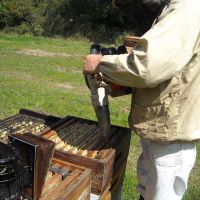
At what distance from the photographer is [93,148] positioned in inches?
115

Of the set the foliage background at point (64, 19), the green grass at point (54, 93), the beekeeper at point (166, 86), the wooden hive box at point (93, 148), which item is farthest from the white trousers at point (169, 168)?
the foliage background at point (64, 19)

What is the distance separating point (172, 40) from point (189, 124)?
0.60 meters

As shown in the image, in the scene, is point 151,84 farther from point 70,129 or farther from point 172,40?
point 70,129

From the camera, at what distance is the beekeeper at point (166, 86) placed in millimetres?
2293

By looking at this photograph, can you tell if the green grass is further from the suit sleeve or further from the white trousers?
the suit sleeve

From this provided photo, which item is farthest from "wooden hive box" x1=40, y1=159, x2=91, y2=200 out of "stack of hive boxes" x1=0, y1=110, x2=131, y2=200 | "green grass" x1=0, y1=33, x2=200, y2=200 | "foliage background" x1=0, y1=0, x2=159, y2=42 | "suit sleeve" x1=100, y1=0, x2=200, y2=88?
"foliage background" x1=0, y1=0, x2=159, y2=42

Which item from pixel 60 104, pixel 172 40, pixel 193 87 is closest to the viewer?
pixel 172 40

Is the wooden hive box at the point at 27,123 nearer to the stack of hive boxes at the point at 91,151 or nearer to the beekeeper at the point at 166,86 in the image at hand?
the stack of hive boxes at the point at 91,151

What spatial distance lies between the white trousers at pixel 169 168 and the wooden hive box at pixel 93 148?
32cm

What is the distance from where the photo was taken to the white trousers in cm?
262

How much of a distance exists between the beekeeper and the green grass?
1.65m

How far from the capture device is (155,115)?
2561 mm

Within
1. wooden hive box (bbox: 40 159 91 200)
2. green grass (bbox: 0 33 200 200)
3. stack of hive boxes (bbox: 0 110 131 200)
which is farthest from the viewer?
green grass (bbox: 0 33 200 200)

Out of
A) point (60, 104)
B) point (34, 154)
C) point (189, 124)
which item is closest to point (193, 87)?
point (189, 124)
